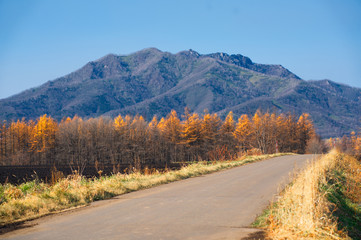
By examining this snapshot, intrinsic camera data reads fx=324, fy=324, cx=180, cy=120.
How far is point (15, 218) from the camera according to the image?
8.66m

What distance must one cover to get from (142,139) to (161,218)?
79383 mm

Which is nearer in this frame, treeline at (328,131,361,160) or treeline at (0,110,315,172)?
treeline at (328,131,361,160)

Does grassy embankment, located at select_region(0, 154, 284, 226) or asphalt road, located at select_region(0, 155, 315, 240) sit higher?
grassy embankment, located at select_region(0, 154, 284, 226)

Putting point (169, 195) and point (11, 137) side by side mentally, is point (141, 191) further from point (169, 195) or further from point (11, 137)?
point (11, 137)

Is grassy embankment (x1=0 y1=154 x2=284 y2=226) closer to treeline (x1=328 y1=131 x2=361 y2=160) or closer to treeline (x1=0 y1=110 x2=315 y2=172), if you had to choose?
treeline (x1=328 y1=131 x2=361 y2=160)

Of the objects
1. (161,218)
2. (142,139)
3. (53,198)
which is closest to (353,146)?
(142,139)

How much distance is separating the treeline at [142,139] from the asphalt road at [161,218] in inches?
2660

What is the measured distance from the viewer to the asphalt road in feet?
21.4

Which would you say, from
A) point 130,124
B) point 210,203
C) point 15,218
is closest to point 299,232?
point 210,203

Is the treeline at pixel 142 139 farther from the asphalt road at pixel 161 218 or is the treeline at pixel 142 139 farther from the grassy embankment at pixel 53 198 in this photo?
the asphalt road at pixel 161 218

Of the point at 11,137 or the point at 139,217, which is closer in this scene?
the point at 139,217

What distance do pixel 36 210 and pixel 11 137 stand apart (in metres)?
87.9

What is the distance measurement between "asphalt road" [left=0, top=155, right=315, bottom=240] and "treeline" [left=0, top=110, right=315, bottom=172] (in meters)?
67.6

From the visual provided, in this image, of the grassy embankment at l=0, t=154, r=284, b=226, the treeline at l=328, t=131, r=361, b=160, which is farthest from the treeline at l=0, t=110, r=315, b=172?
the grassy embankment at l=0, t=154, r=284, b=226
